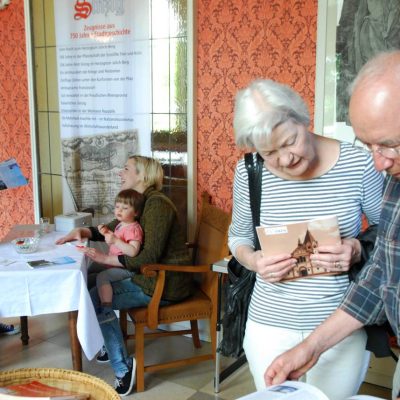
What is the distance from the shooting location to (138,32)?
3500mm

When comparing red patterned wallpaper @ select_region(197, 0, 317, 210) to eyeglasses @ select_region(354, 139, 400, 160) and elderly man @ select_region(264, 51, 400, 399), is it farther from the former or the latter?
eyeglasses @ select_region(354, 139, 400, 160)

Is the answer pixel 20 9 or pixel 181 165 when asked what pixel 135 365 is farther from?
pixel 20 9

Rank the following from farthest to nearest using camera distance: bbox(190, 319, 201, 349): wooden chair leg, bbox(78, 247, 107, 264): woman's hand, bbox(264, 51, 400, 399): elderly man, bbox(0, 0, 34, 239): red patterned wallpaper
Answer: bbox(0, 0, 34, 239): red patterned wallpaper
bbox(190, 319, 201, 349): wooden chair leg
bbox(78, 247, 107, 264): woman's hand
bbox(264, 51, 400, 399): elderly man

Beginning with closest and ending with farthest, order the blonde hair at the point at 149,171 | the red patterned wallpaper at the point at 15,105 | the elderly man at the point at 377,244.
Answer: the elderly man at the point at 377,244, the blonde hair at the point at 149,171, the red patterned wallpaper at the point at 15,105

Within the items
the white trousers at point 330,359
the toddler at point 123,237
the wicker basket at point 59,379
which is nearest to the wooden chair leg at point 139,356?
the toddler at point 123,237

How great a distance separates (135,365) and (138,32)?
213 centimetres

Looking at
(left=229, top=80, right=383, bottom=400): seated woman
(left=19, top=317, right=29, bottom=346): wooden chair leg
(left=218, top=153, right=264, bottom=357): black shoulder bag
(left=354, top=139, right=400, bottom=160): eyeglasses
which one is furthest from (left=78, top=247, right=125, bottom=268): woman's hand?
(left=354, top=139, right=400, bottom=160): eyeglasses

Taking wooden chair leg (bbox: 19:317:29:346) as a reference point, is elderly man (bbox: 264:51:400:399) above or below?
above

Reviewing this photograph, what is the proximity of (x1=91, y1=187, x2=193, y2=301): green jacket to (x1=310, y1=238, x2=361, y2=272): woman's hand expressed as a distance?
153 cm

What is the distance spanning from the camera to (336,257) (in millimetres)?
1424

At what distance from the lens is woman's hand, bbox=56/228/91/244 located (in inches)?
122

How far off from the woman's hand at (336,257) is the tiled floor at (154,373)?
1644 mm

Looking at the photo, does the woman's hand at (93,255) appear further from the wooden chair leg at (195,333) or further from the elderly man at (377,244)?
the elderly man at (377,244)

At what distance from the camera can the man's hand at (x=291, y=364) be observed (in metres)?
1.20
